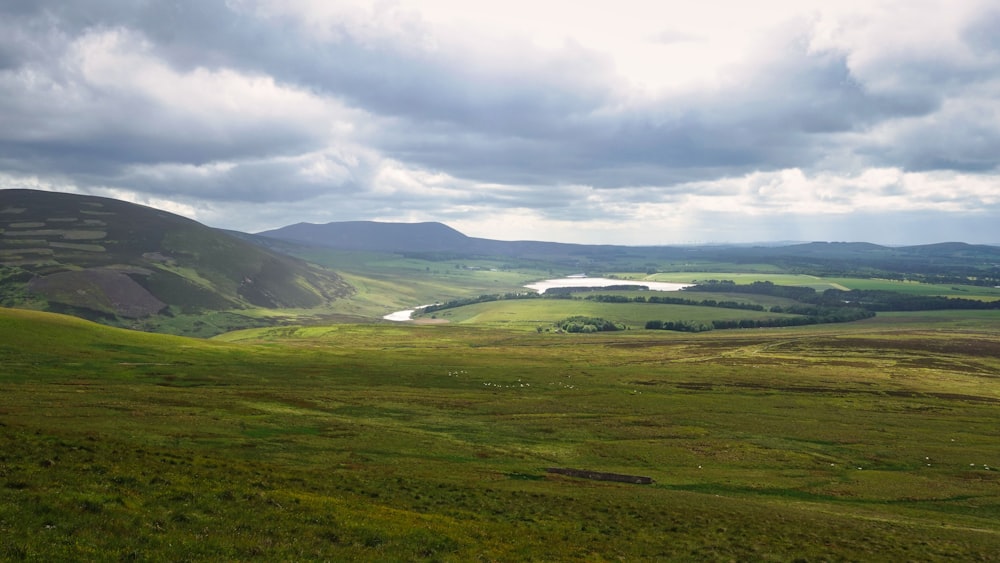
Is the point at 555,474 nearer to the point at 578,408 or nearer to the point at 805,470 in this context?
the point at 805,470

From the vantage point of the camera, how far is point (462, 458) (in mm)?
62062

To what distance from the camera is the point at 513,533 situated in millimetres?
34938

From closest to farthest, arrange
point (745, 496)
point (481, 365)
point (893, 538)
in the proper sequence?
1. point (893, 538)
2. point (745, 496)
3. point (481, 365)

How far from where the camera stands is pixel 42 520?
2425cm

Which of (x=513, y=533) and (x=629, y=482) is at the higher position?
(x=513, y=533)

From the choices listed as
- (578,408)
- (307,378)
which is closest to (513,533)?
(578,408)

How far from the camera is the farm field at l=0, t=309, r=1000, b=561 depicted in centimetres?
2944

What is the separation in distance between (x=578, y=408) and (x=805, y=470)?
123 ft

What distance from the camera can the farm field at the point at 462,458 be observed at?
2944cm

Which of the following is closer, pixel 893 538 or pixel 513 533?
pixel 513 533

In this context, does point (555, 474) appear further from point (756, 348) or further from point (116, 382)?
point (756, 348)

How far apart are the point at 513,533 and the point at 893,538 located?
2878cm

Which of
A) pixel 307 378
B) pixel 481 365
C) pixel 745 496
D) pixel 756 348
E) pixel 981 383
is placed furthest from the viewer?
pixel 756 348

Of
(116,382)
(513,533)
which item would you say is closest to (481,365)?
(116,382)
